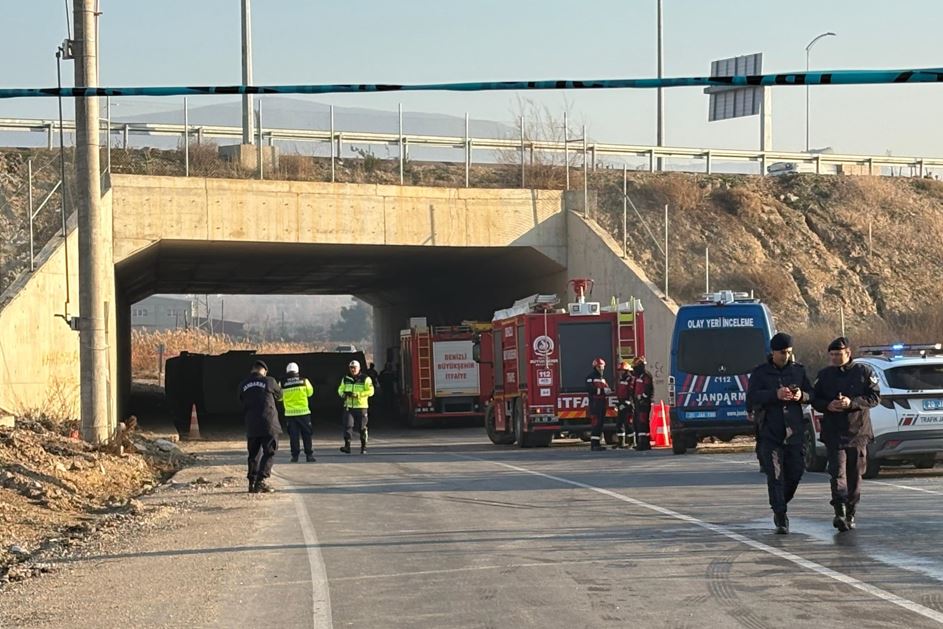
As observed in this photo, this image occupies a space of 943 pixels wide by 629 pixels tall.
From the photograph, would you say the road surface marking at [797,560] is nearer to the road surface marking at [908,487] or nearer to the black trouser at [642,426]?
the road surface marking at [908,487]

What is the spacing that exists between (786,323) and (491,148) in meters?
11.0

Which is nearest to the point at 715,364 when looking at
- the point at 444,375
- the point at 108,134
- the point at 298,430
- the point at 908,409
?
the point at 908,409

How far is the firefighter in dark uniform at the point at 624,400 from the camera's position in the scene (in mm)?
27422

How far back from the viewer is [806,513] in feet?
47.8

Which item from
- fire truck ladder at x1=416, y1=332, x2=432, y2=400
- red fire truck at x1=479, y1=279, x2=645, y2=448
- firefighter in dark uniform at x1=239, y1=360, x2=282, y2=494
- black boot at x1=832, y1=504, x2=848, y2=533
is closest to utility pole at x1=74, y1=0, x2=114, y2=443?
firefighter in dark uniform at x1=239, y1=360, x2=282, y2=494

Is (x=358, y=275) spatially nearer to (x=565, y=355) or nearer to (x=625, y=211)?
(x=625, y=211)

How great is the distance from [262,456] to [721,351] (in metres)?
9.51

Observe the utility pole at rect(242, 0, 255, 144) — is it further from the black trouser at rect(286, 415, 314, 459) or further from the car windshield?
the car windshield

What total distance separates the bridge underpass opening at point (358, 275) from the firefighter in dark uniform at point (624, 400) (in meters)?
12.8

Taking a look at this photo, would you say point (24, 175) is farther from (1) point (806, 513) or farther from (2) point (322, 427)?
(1) point (806, 513)

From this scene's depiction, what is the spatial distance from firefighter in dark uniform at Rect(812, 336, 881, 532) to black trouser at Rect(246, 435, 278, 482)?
8447 millimetres

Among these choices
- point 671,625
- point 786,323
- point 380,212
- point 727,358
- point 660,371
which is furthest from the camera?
point 786,323

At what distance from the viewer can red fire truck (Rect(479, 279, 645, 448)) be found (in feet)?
95.1

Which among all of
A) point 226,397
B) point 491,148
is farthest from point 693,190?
point 226,397
